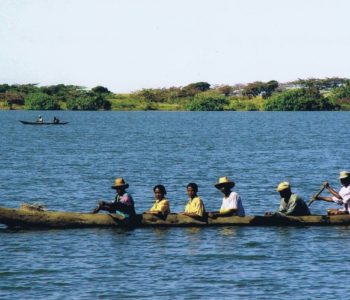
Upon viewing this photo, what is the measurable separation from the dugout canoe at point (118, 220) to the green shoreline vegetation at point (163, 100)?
146 meters

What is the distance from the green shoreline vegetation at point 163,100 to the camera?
17550 centimetres

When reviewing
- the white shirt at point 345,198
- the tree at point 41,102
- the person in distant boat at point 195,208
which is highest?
the tree at point 41,102

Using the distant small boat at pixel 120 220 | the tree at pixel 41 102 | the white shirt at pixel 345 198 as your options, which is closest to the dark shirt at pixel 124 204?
the distant small boat at pixel 120 220

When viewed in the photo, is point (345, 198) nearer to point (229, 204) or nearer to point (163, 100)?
point (229, 204)

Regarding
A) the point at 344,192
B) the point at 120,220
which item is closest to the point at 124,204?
the point at 120,220

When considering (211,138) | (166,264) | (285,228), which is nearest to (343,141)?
(211,138)

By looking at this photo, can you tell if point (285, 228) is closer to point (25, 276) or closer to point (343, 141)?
point (25, 276)

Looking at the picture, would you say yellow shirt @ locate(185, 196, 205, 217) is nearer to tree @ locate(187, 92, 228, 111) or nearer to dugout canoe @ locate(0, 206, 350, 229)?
dugout canoe @ locate(0, 206, 350, 229)

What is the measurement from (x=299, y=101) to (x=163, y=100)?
102ft

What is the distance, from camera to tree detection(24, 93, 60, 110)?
587 ft

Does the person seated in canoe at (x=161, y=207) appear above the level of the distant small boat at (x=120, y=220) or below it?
above

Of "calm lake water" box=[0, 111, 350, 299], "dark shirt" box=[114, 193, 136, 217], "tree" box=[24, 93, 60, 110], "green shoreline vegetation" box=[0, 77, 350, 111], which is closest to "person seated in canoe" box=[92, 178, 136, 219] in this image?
"dark shirt" box=[114, 193, 136, 217]

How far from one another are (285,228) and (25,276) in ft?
27.1

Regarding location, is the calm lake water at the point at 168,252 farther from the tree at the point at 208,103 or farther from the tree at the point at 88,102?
the tree at the point at 88,102
